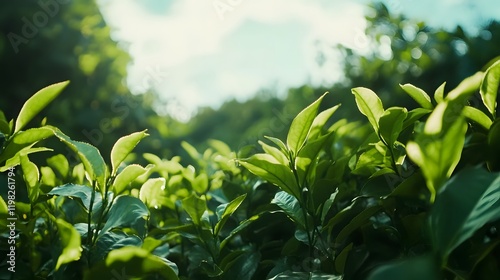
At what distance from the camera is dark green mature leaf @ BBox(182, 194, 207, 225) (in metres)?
1.01

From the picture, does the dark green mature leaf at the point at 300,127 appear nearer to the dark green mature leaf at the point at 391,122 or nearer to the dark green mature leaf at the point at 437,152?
the dark green mature leaf at the point at 391,122

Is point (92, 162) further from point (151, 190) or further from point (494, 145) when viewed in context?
point (494, 145)

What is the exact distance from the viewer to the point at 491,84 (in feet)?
2.96

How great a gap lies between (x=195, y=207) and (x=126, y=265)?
13.7 inches

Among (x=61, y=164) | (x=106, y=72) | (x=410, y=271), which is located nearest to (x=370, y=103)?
(x=410, y=271)

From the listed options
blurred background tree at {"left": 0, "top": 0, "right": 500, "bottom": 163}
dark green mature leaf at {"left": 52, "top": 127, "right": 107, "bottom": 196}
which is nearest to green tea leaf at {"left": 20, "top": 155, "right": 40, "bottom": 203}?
dark green mature leaf at {"left": 52, "top": 127, "right": 107, "bottom": 196}

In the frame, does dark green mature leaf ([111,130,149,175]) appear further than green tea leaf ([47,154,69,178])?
No

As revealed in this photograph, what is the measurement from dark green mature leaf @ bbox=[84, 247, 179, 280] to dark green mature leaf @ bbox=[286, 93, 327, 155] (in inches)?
16.3

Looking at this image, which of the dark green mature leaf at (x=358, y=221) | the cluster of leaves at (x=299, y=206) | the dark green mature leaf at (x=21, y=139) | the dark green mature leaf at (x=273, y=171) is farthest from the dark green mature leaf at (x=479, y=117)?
the dark green mature leaf at (x=21, y=139)

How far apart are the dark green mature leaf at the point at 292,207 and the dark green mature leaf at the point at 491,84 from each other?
47 centimetres

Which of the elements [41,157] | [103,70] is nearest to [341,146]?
[41,157]

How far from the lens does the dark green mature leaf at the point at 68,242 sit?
71 cm

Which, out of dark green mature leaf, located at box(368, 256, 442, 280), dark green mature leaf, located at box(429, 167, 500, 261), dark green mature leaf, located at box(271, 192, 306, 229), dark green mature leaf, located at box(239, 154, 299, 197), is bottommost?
dark green mature leaf, located at box(271, 192, 306, 229)

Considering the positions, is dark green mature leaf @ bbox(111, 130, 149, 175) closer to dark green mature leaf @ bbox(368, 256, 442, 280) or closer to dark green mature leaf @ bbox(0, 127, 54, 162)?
dark green mature leaf @ bbox(0, 127, 54, 162)
